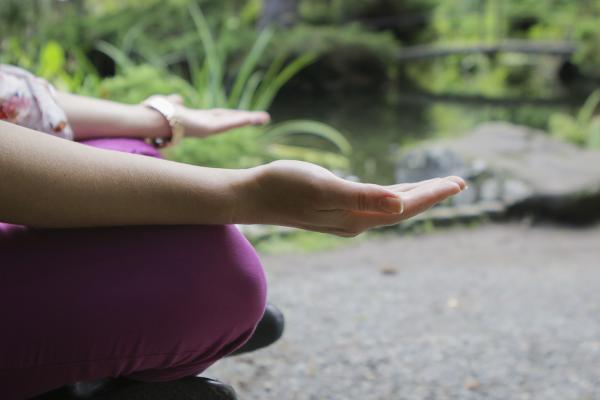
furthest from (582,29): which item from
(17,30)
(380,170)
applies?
(17,30)

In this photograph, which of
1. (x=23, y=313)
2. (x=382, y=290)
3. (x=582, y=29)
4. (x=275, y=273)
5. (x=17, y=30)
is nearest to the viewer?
(x=23, y=313)

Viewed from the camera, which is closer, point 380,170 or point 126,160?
point 126,160

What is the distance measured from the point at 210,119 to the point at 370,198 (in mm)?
657

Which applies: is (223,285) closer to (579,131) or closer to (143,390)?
(143,390)

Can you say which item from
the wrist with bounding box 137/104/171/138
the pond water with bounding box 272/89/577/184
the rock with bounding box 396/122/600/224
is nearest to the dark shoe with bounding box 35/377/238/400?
the wrist with bounding box 137/104/171/138

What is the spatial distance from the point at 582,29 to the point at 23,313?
1129 centimetres

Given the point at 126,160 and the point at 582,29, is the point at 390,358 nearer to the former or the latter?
the point at 126,160

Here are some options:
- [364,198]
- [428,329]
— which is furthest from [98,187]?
[428,329]

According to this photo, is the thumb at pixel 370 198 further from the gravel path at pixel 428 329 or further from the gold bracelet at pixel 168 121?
the gravel path at pixel 428 329

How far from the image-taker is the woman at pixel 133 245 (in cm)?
Result: 69

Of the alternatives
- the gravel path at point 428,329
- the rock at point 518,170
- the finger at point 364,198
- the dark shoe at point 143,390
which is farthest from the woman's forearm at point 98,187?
the rock at point 518,170

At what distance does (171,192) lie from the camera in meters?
0.73

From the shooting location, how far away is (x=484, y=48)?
1059 centimetres

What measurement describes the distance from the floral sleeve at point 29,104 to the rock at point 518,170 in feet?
10.3
